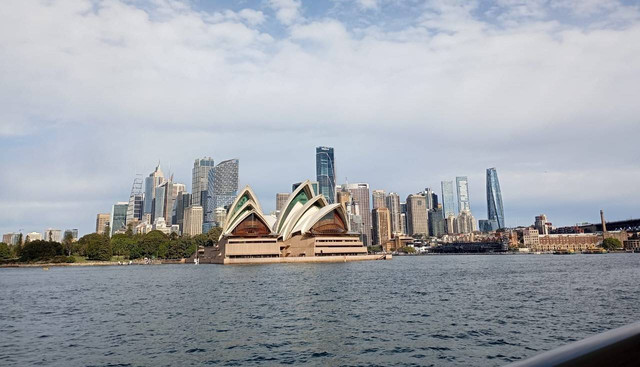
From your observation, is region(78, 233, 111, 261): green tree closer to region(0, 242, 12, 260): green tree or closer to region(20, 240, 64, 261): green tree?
region(20, 240, 64, 261): green tree

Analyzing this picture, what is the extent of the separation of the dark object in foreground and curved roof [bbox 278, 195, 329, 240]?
4031 inches

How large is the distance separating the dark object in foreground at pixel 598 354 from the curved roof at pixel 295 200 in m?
106

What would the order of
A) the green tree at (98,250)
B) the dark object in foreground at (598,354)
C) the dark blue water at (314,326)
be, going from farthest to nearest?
Result: 1. the green tree at (98,250)
2. the dark blue water at (314,326)
3. the dark object in foreground at (598,354)

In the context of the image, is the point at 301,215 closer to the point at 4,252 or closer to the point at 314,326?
the point at 4,252

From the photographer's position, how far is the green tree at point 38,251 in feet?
353

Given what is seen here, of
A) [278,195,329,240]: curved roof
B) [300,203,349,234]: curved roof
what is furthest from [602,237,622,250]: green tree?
[278,195,329,240]: curved roof

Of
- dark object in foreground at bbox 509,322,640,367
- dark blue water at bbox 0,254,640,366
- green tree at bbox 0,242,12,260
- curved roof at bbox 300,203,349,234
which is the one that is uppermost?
curved roof at bbox 300,203,349,234

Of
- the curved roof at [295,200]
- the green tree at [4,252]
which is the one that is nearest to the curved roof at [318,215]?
the curved roof at [295,200]

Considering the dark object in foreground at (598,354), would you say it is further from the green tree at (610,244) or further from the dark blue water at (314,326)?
the green tree at (610,244)

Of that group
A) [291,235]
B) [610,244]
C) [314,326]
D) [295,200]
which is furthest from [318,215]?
[610,244]

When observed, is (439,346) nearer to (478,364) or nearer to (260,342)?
(478,364)

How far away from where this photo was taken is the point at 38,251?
108062mm

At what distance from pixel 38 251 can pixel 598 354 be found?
129178 millimetres

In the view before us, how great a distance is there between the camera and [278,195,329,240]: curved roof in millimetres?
104625
